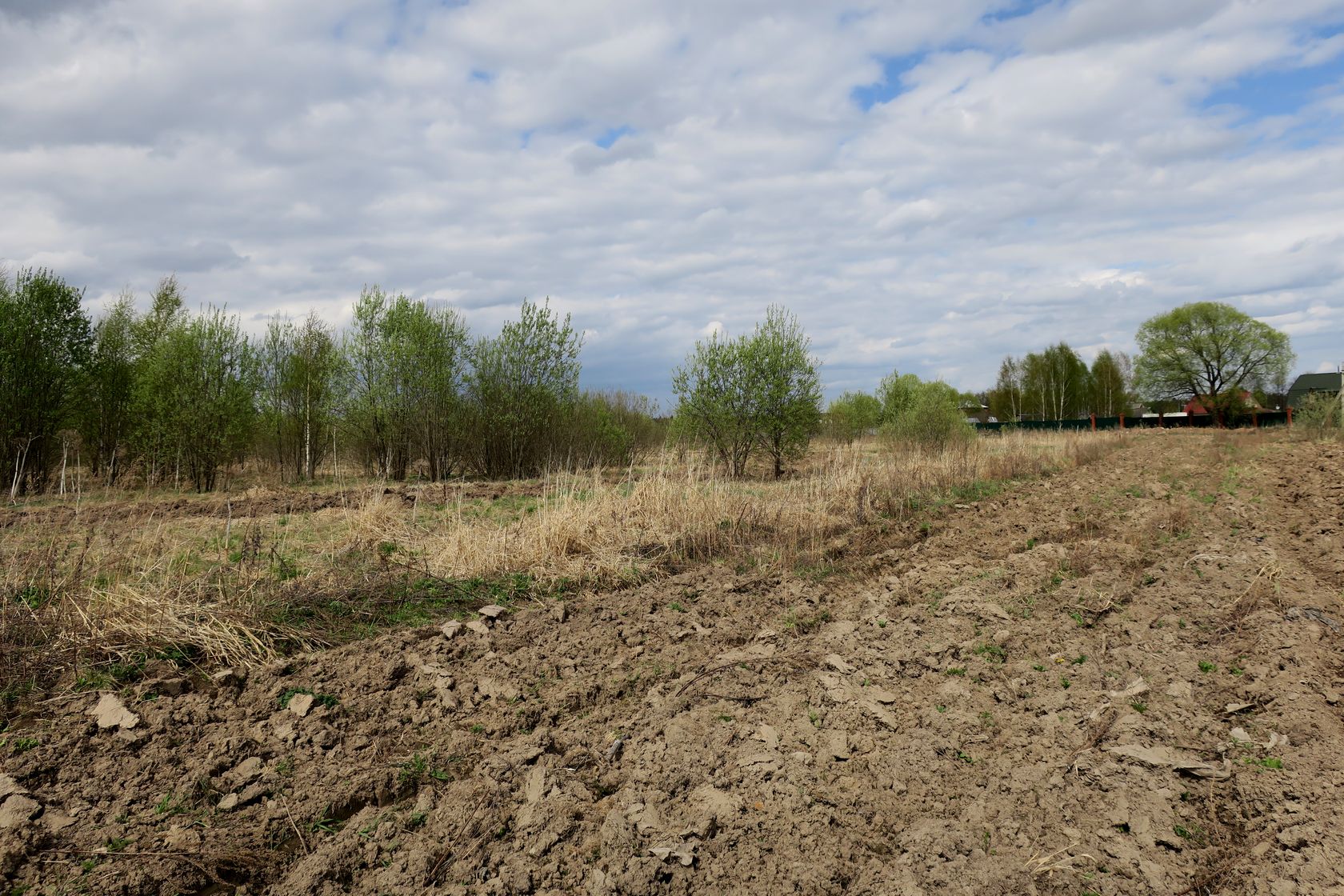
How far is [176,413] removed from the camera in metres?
18.2

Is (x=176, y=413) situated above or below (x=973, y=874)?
above

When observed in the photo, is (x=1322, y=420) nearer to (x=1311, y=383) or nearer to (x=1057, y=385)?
(x=1057, y=385)

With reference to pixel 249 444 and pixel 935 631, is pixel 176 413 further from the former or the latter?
pixel 935 631

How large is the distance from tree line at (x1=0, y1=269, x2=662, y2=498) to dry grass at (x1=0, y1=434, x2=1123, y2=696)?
18.5 ft

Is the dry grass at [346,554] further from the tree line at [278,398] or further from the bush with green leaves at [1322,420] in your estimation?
the bush with green leaves at [1322,420]

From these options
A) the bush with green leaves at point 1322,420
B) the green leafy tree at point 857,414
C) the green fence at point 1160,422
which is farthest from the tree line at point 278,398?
the green fence at point 1160,422

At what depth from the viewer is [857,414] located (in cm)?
3158

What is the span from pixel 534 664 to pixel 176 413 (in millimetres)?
17085

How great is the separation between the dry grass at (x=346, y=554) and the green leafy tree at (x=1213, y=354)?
43386 mm

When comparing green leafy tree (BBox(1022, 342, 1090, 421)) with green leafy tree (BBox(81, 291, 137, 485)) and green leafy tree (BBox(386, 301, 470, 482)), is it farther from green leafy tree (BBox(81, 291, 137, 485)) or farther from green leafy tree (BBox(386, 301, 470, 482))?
green leafy tree (BBox(81, 291, 137, 485))

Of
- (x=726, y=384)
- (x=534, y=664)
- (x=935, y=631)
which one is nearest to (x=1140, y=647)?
(x=935, y=631)

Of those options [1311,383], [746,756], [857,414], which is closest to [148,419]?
[746,756]

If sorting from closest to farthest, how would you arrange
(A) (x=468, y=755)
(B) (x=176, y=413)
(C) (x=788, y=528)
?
(A) (x=468, y=755)
(C) (x=788, y=528)
(B) (x=176, y=413)

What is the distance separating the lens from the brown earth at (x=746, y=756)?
10.4 feet
